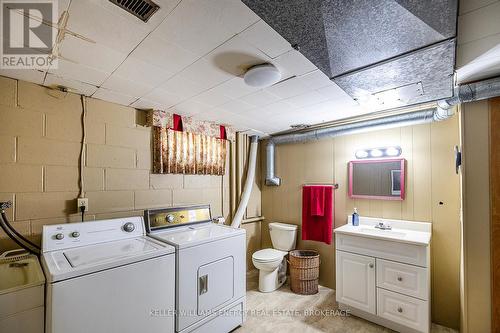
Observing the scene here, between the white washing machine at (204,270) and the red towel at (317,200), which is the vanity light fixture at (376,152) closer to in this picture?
the red towel at (317,200)

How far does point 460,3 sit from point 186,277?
226 cm

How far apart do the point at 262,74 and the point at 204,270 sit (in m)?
1.58

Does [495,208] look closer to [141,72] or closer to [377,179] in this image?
[377,179]

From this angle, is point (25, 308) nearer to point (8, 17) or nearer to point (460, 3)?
point (8, 17)

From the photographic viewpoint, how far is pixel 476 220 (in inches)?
71.1

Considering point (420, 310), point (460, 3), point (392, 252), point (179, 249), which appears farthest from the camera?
point (392, 252)

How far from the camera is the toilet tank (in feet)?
10.5

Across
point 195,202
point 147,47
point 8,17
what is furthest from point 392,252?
point 8,17

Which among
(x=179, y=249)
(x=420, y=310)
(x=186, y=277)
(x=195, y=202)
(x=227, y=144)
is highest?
(x=227, y=144)

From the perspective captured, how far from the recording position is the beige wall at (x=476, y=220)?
177 centimetres

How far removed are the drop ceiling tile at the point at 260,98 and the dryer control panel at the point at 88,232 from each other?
4.78ft

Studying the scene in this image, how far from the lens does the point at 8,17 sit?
109cm

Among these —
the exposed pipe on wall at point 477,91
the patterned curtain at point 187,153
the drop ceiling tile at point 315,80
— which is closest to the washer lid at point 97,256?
the patterned curtain at point 187,153

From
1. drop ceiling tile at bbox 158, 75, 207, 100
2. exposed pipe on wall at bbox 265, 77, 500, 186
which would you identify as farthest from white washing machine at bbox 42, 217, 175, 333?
exposed pipe on wall at bbox 265, 77, 500, 186
